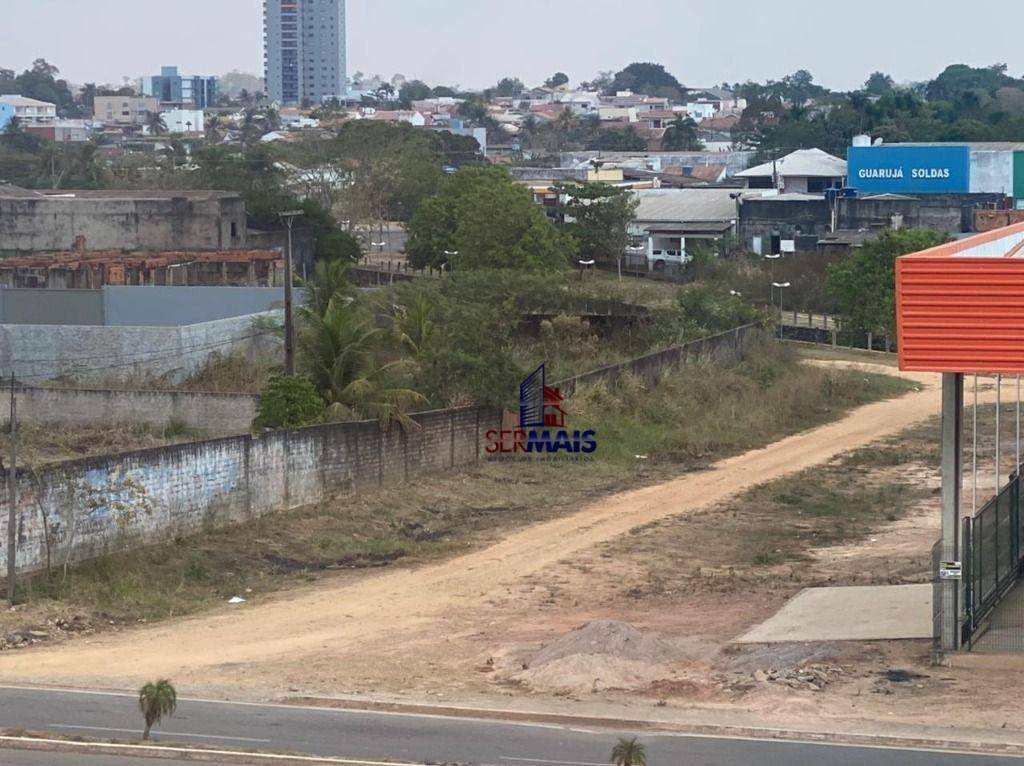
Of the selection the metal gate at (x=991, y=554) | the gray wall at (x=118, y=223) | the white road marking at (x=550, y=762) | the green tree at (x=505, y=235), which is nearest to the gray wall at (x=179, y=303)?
the green tree at (x=505, y=235)

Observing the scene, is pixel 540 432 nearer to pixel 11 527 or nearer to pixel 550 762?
pixel 11 527

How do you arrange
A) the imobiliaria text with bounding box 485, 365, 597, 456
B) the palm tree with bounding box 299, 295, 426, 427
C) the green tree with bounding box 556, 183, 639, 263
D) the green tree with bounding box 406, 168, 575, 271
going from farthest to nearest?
the green tree with bounding box 556, 183, 639, 263 < the green tree with bounding box 406, 168, 575, 271 < the imobiliaria text with bounding box 485, 365, 597, 456 < the palm tree with bounding box 299, 295, 426, 427

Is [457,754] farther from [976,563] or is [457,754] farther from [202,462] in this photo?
[202,462]

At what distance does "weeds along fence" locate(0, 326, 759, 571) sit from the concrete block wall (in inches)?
0.7

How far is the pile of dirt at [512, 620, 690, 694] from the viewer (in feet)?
59.6

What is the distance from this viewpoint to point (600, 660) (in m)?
18.5

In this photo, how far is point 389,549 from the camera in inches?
1081

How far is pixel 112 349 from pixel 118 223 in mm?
34324

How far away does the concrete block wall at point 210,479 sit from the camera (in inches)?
915

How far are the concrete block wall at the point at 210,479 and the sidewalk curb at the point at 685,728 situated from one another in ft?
23.0

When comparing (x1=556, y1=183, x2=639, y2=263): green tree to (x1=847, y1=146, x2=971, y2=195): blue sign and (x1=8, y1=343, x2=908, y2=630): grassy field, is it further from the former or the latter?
(x1=8, y1=343, x2=908, y2=630): grassy field

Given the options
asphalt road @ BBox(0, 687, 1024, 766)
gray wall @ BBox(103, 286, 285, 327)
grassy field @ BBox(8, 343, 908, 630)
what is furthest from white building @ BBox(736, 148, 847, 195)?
asphalt road @ BBox(0, 687, 1024, 766)

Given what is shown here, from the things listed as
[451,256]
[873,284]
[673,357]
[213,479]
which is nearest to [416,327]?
[673,357]

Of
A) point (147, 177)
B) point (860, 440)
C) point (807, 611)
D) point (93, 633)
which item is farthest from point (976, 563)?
point (147, 177)
